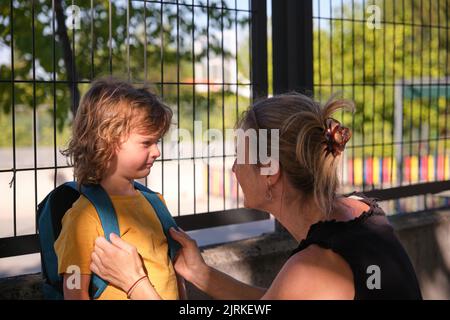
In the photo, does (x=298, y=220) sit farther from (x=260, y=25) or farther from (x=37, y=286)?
(x=260, y=25)

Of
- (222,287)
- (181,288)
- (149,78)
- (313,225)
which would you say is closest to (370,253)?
(313,225)

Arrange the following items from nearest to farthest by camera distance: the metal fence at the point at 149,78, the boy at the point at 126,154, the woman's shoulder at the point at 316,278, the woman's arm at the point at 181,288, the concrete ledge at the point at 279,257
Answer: the woman's shoulder at the point at 316,278
the boy at the point at 126,154
the woman's arm at the point at 181,288
the concrete ledge at the point at 279,257
the metal fence at the point at 149,78

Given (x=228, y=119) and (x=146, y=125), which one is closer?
(x=146, y=125)

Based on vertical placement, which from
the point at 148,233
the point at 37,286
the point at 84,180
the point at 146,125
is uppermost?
the point at 146,125

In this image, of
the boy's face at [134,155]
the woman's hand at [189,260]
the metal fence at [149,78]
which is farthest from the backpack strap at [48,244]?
the metal fence at [149,78]

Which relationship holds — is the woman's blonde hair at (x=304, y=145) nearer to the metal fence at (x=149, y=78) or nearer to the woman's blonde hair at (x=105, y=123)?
the woman's blonde hair at (x=105, y=123)

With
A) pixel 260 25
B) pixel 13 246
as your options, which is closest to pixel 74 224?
pixel 13 246

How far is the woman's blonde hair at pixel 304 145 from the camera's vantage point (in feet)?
6.45

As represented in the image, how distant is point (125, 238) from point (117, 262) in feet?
0.70

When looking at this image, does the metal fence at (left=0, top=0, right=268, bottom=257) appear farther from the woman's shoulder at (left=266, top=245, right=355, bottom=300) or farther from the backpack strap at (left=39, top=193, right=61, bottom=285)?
the woman's shoulder at (left=266, top=245, right=355, bottom=300)

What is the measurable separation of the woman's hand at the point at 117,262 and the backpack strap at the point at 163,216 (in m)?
0.34
